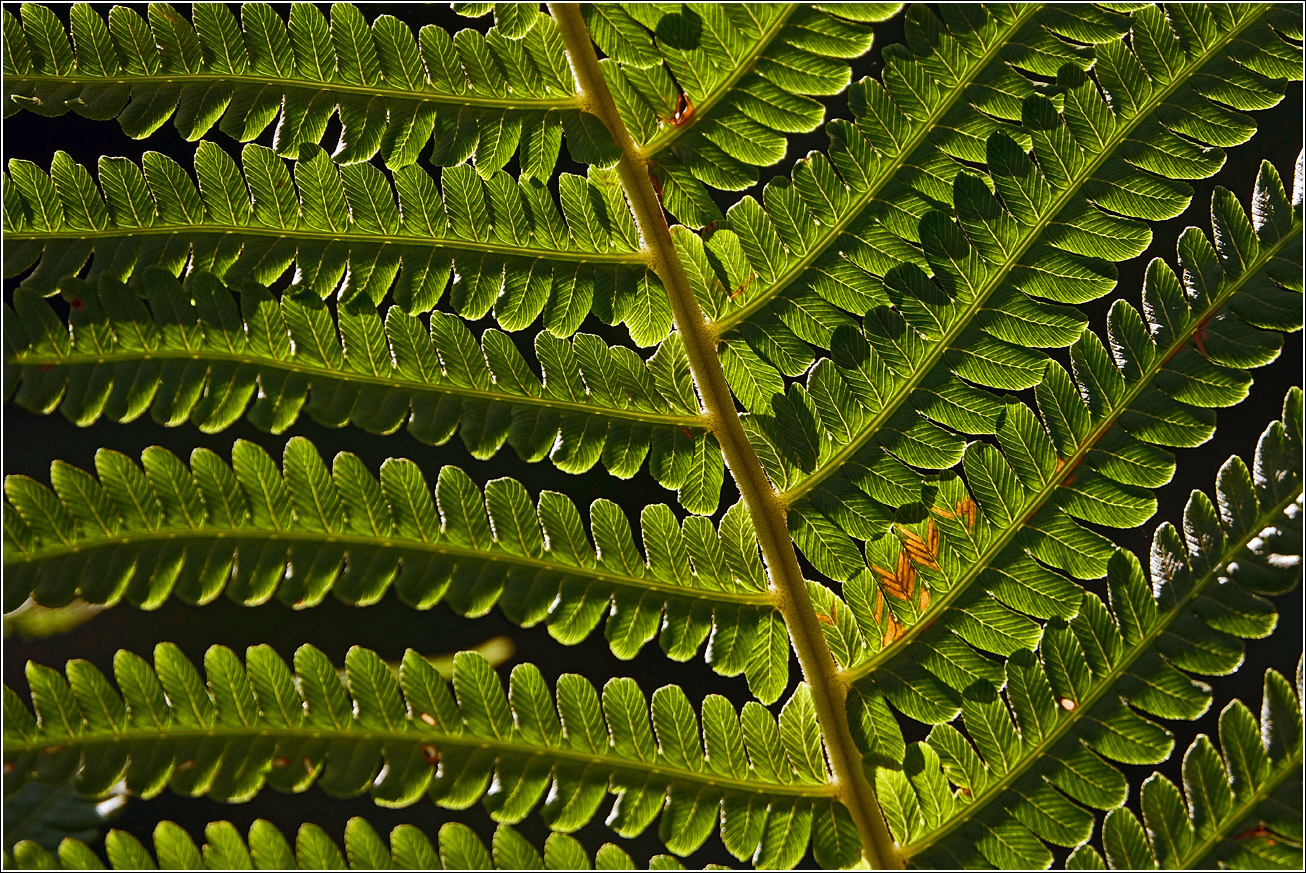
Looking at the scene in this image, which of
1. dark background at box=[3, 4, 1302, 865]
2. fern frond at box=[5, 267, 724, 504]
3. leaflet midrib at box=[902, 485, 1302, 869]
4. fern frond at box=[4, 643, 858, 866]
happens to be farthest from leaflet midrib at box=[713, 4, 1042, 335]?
dark background at box=[3, 4, 1302, 865]

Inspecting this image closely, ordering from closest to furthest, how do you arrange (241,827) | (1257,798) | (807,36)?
(1257,798) → (807,36) → (241,827)

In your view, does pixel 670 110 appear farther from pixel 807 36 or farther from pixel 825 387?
pixel 825 387

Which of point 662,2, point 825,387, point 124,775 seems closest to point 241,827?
point 124,775

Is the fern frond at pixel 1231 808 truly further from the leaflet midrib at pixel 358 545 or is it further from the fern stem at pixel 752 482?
the leaflet midrib at pixel 358 545

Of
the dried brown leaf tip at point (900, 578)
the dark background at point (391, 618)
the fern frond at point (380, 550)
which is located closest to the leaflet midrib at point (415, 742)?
the fern frond at point (380, 550)

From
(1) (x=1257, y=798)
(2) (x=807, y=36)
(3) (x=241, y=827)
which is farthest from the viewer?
(3) (x=241, y=827)

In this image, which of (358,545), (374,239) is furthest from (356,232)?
(358,545)
